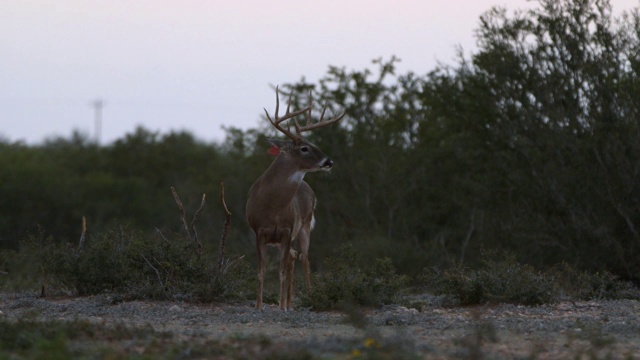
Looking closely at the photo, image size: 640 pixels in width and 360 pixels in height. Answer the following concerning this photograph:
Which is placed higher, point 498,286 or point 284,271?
point 284,271

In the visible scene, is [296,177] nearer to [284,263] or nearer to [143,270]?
[284,263]

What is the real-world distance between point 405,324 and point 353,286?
7.15ft

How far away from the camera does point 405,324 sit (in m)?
11.5

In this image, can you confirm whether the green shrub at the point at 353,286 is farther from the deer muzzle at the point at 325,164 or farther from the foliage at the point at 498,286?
the deer muzzle at the point at 325,164

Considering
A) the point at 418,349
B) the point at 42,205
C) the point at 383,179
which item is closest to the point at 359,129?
the point at 383,179

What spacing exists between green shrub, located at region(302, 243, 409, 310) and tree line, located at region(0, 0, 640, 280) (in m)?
1.31

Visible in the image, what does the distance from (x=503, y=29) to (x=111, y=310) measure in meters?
11.9

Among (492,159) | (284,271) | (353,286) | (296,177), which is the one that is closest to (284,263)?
(284,271)

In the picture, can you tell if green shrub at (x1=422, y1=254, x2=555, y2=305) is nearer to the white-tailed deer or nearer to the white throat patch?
the white-tailed deer

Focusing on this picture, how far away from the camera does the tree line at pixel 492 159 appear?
68.4 feet

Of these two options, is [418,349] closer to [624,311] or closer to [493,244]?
[624,311]

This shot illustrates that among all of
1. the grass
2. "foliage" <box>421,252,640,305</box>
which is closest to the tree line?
"foliage" <box>421,252,640,305</box>

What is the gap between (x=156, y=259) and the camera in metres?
14.9

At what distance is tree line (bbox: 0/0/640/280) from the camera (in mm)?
20859
